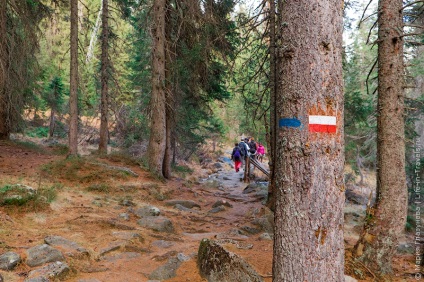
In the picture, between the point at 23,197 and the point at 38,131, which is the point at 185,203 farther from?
the point at 38,131

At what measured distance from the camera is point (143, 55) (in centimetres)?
1499

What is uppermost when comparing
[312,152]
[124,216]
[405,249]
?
[312,152]

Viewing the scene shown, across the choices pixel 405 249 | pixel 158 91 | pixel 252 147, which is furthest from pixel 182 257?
pixel 252 147

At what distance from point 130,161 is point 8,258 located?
25.8ft

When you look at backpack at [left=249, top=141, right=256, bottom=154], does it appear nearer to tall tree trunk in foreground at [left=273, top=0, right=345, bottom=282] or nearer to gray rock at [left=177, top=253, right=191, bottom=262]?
gray rock at [left=177, top=253, right=191, bottom=262]

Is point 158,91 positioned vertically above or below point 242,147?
above

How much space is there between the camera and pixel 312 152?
2.24 meters

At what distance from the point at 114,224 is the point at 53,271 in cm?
217

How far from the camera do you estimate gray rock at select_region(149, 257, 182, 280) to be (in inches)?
158

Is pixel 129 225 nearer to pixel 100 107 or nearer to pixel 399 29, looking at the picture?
pixel 399 29

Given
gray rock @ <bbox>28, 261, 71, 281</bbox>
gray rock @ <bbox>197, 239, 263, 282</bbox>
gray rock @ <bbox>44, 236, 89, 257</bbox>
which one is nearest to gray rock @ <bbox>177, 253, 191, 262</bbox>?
gray rock @ <bbox>197, 239, 263, 282</bbox>

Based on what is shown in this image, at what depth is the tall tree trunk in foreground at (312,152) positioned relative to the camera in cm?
221

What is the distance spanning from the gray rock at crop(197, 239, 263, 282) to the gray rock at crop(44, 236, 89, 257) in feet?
5.56

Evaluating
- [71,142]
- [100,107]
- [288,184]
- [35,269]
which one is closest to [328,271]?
[288,184]
